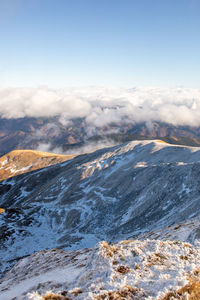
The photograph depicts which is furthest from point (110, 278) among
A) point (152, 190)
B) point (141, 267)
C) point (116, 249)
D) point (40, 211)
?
point (40, 211)

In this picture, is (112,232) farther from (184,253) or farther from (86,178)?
(184,253)

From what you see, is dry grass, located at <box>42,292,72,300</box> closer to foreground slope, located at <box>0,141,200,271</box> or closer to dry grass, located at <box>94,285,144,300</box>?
dry grass, located at <box>94,285,144,300</box>

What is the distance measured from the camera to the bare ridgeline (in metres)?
12.2

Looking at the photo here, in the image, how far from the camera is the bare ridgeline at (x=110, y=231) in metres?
12.2

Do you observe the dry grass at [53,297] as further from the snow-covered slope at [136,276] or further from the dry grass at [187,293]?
the dry grass at [187,293]

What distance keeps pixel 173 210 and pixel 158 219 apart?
5.75 metres

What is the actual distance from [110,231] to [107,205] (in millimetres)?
18062

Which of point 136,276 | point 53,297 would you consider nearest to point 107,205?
point 136,276

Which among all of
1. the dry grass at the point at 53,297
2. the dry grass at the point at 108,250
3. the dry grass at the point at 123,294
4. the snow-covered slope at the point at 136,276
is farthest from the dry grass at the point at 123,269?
the dry grass at the point at 53,297

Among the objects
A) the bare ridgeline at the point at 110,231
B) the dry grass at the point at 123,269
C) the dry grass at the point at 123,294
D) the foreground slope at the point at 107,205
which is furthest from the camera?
the foreground slope at the point at 107,205

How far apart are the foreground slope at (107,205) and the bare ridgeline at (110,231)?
0.39 meters

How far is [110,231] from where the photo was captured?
71.0 meters

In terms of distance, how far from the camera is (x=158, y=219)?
6456 centimetres

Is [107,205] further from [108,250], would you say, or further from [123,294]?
[123,294]
